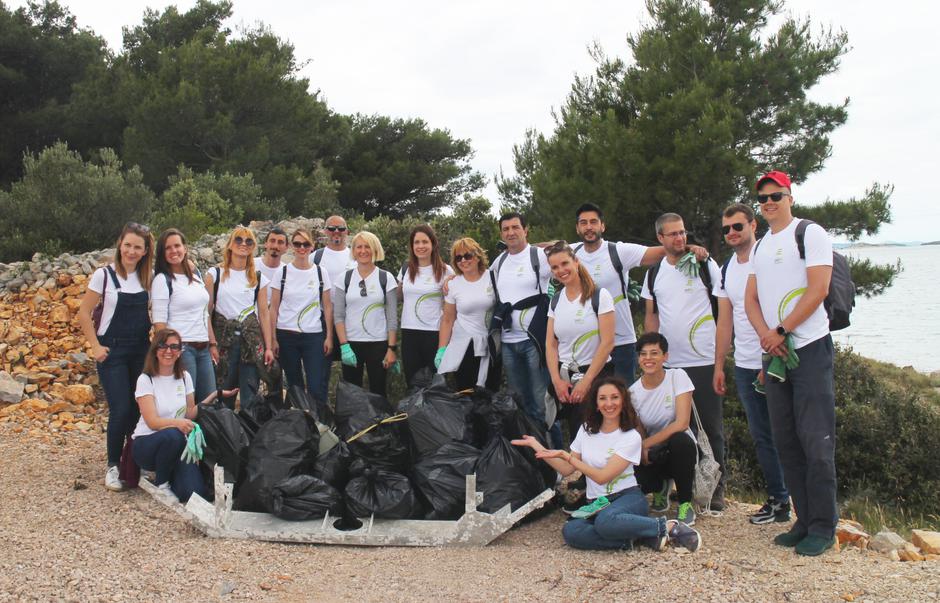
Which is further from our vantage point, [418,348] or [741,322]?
[418,348]

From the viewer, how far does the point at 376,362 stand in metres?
5.64

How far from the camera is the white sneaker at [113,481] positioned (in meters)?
5.15

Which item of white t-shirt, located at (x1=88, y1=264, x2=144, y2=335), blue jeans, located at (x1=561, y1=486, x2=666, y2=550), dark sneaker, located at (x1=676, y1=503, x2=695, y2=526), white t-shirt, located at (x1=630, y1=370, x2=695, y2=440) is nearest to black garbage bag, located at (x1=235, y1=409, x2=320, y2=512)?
white t-shirt, located at (x1=88, y1=264, x2=144, y2=335)

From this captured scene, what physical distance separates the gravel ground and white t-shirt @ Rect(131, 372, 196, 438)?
570 mm

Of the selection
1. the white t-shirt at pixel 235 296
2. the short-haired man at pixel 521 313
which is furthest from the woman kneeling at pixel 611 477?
the white t-shirt at pixel 235 296

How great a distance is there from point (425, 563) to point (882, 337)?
2669 centimetres

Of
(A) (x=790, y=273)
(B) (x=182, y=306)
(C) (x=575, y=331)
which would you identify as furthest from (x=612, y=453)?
(B) (x=182, y=306)

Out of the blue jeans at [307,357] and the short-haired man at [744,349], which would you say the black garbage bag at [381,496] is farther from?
the short-haired man at [744,349]

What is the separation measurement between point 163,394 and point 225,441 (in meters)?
0.49

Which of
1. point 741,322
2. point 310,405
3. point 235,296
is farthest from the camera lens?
point 235,296

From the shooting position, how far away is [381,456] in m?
4.62

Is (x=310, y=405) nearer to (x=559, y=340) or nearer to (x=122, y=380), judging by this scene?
(x=122, y=380)

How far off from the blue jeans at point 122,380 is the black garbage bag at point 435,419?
5.84ft

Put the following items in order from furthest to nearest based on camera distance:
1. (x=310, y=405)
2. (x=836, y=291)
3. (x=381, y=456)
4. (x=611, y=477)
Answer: (x=310, y=405) → (x=381, y=456) → (x=611, y=477) → (x=836, y=291)
